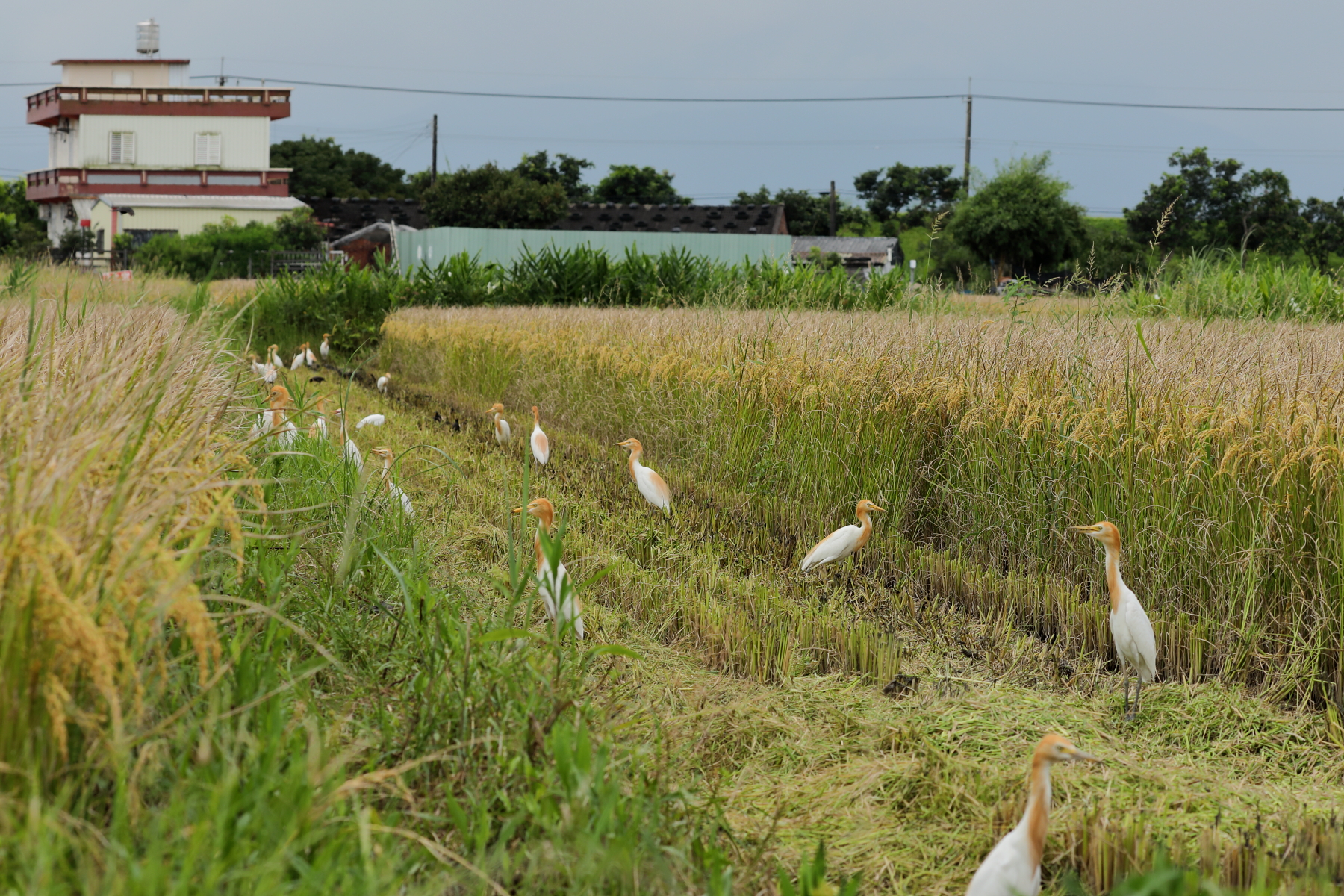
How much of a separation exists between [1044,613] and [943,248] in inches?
1563

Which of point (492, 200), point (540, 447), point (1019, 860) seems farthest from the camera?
point (492, 200)

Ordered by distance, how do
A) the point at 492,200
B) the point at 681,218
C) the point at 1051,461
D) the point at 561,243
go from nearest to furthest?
the point at 1051,461, the point at 561,243, the point at 492,200, the point at 681,218

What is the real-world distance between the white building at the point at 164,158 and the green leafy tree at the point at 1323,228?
40.8m

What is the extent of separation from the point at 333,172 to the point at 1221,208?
4363 centimetres

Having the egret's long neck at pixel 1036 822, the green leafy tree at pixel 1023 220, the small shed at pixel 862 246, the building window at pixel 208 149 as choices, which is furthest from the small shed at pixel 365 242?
the egret's long neck at pixel 1036 822

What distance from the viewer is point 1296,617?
140 inches

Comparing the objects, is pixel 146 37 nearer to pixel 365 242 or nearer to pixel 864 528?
pixel 365 242

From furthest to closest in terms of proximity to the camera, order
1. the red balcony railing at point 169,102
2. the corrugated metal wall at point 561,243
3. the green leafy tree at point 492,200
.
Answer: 1. the red balcony railing at point 169,102
2. the green leafy tree at point 492,200
3. the corrugated metal wall at point 561,243

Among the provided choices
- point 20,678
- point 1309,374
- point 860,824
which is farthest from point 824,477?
point 20,678

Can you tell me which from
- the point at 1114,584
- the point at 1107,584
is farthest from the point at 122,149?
the point at 1114,584

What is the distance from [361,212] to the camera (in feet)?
163

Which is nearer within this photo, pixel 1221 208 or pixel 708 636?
pixel 708 636

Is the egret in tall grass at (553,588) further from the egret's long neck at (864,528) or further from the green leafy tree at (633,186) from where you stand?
the green leafy tree at (633,186)

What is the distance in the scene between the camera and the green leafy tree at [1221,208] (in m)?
36.9
